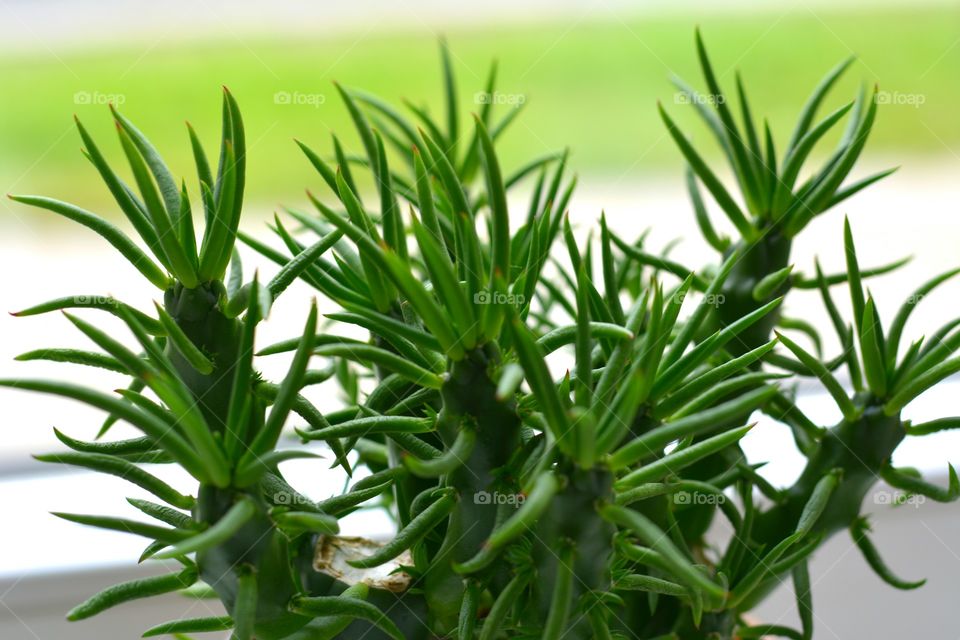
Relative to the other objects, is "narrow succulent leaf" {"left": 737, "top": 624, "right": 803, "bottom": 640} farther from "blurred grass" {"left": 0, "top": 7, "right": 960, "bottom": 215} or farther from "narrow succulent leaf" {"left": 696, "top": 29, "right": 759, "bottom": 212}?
"blurred grass" {"left": 0, "top": 7, "right": 960, "bottom": 215}

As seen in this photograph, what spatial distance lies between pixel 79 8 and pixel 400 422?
141 cm

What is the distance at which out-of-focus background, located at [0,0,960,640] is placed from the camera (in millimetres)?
1350

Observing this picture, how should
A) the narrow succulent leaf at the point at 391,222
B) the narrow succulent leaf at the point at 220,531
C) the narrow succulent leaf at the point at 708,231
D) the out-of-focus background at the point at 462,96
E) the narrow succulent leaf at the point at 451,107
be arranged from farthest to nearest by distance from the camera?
the out-of-focus background at the point at 462,96 < the narrow succulent leaf at the point at 451,107 < the narrow succulent leaf at the point at 708,231 < the narrow succulent leaf at the point at 391,222 < the narrow succulent leaf at the point at 220,531

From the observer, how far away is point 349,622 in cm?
37

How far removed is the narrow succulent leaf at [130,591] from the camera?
1.03ft

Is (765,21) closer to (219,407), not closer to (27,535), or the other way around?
(27,535)

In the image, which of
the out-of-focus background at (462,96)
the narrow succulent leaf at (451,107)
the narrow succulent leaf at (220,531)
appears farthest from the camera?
the out-of-focus background at (462,96)

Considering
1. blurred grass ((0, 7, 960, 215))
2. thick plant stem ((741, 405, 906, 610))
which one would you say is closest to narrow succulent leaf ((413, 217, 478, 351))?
thick plant stem ((741, 405, 906, 610))

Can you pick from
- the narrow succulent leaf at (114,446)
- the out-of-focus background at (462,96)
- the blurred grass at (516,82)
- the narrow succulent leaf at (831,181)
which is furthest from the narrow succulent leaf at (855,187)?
the blurred grass at (516,82)

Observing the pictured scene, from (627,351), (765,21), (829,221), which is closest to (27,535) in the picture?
(627,351)

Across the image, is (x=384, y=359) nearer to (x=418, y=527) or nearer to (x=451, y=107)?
(x=418, y=527)

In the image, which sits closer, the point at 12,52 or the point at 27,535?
the point at 27,535

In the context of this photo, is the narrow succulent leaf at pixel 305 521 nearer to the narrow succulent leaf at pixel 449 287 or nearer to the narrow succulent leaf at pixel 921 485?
the narrow succulent leaf at pixel 449 287

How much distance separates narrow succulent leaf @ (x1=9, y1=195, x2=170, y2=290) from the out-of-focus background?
2.51 feet
